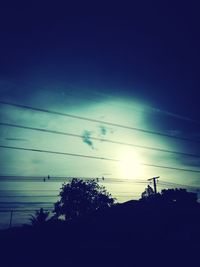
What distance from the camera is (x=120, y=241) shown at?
29.2m

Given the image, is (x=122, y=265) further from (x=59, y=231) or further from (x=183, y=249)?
(x=59, y=231)

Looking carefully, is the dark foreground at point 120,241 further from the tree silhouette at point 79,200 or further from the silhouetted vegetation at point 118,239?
the tree silhouette at point 79,200

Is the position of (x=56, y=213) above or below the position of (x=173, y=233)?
above

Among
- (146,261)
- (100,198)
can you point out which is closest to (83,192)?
(100,198)

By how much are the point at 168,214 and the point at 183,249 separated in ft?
16.9

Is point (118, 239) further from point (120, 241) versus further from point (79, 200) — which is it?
point (79, 200)

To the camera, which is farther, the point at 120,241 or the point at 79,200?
the point at 79,200

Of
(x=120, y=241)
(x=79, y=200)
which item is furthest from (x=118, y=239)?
(x=79, y=200)

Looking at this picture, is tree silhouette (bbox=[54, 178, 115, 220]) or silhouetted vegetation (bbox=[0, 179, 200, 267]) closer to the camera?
silhouetted vegetation (bbox=[0, 179, 200, 267])

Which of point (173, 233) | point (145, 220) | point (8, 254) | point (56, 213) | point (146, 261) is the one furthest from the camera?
point (56, 213)

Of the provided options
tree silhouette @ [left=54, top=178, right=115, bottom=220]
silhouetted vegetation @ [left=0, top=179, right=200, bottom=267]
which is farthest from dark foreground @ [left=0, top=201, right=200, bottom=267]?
tree silhouette @ [left=54, top=178, right=115, bottom=220]

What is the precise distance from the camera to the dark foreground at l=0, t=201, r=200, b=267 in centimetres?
2658

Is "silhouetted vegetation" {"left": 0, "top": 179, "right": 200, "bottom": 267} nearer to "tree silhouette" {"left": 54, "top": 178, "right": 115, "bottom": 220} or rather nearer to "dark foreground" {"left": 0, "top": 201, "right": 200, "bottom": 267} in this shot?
"dark foreground" {"left": 0, "top": 201, "right": 200, "bottom": 267}

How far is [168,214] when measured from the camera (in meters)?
31.2
